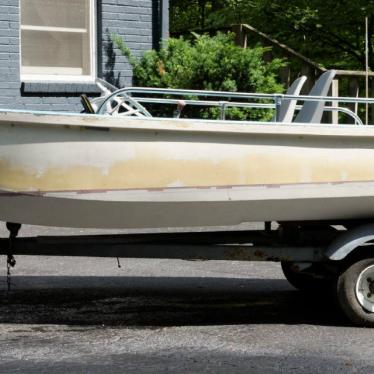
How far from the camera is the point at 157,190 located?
265 inches

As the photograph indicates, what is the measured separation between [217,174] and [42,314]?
1.68 meters

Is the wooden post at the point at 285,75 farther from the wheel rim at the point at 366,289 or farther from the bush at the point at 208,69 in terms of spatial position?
the wheel rim at the point at 366,289

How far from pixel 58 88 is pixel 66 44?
73 centimetres

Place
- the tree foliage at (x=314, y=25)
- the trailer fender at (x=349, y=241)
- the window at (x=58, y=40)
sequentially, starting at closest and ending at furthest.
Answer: the trailer fender at (x=349, y=241) < the window at (x=58, y=40) < the tree foliage at (x=314, y=25)

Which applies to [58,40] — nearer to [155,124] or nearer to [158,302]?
[158,302]

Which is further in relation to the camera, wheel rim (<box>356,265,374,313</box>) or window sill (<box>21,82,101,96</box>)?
window sill (<box>21,82,101,96</box>)

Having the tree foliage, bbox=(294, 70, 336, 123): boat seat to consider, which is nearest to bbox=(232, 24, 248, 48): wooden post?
the tree foliage

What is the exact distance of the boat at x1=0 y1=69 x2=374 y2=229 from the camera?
665 centimetres

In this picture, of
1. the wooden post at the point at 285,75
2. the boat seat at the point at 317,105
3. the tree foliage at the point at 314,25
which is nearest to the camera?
the boat seat at the point at 317,105

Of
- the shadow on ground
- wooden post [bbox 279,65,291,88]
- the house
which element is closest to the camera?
the shadow on ground

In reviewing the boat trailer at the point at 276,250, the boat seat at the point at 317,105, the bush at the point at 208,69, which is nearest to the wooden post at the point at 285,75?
the bush at the point at 208,69

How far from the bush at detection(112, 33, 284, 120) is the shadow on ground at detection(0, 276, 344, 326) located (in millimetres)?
4722

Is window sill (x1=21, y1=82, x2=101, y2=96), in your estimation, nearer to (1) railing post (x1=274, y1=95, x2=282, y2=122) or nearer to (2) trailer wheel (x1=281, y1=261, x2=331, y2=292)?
(2) trailer wheel (x1=281, y1=261, x2=331, y2=292)

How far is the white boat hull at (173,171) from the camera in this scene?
6648mm
